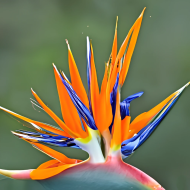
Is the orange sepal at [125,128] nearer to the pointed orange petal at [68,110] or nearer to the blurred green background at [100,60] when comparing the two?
the pointed orange petal at [68,110]

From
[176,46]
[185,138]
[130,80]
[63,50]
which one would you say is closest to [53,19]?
[63,50]

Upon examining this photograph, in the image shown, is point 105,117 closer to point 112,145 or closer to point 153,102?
point 112,145

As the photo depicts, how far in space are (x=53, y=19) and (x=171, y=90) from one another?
0.78 meters

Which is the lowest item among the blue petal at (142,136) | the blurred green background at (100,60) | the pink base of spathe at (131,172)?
the pink base of spathe at (131,172)

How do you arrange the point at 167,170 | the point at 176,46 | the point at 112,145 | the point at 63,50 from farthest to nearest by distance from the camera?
the point at 63,50 < the point at 176,46 < the point at 167,170 < the point at 112,145

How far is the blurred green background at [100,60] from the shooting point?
118cm

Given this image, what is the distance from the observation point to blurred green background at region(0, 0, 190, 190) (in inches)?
46.5

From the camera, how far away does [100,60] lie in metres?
1.33

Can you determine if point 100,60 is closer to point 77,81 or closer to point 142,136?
point 77,81

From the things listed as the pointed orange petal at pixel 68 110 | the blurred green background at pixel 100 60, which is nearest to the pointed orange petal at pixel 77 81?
the pointed orange petal at pixel 68 110

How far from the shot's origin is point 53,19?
1429mm

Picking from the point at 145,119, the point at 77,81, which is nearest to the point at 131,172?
the point at 145,119

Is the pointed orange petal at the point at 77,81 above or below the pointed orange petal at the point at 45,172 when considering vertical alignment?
above

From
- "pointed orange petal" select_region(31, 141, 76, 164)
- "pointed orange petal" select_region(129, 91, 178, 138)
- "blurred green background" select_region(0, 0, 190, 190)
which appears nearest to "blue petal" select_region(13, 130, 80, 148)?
"pointed orange petal" select_region(31, 141, 76, 164)
